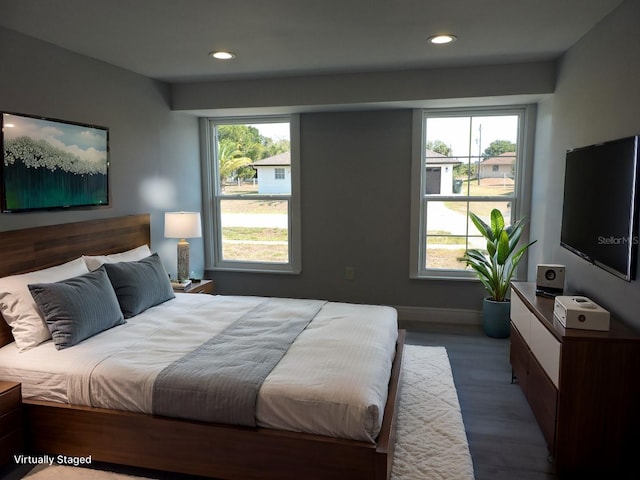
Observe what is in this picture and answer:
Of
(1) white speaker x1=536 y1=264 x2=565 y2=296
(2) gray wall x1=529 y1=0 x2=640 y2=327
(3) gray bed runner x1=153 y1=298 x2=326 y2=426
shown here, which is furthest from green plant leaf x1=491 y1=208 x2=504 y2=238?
(3) gray bed runner x1=153 y1=298 x2=326 y2=426

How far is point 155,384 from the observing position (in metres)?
2.27

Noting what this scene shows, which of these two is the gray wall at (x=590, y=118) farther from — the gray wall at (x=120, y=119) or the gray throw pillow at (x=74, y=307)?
the gray wall at (x=120, y=119)

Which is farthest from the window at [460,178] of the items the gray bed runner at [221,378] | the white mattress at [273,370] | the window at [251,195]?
the gray bed runner at [221,378]

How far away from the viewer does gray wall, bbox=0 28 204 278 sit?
9.67ft

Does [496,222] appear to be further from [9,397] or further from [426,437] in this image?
[9,397]

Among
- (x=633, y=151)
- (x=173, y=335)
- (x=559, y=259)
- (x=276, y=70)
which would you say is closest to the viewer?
(x=633, y=151)

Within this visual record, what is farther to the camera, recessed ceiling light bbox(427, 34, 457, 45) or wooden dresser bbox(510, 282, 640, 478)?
recessed ceiling light bbox(427, 34, 457, 45)

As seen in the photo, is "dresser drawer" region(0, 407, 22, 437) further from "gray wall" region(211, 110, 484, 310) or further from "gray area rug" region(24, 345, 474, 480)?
"gray wall" region(211, 110, 484, 310)

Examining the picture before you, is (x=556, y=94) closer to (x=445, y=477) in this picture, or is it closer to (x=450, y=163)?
(x=450, y=163)

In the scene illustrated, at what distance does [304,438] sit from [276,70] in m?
3.07

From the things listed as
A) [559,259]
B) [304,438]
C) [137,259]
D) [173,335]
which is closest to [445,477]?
[304,438]

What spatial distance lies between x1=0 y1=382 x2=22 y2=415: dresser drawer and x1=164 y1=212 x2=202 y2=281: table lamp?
197 cm

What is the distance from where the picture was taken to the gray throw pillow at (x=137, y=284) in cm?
319

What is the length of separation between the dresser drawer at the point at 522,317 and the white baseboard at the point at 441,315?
1.28 m
